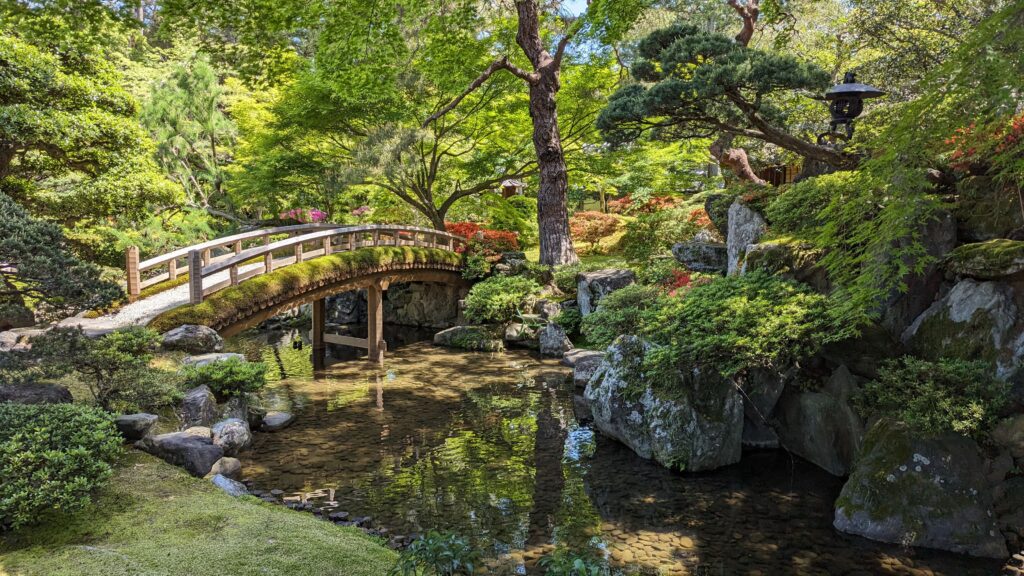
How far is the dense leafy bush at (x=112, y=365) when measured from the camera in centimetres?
695

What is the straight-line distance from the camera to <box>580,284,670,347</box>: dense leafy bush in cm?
1071

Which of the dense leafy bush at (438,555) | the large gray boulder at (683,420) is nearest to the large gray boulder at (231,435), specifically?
the dense leafy bush at (438,555)

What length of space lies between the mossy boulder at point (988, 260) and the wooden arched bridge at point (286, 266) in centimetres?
1236

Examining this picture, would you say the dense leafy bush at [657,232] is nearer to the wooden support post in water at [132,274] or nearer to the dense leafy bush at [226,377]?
the dense leafy bush at [226,377]

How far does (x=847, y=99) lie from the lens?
9.20 m

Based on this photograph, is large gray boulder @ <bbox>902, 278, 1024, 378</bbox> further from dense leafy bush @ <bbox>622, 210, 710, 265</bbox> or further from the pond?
dense leafy bush @ <bbox>622, 210, 710, 265</bbox>

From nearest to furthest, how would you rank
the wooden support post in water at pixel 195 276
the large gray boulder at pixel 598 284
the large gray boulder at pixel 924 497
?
the large gray boulder at pixel 924 497 < the wooden support post in water at pixel 195 276 < the large gray boulder at pixel 598 284

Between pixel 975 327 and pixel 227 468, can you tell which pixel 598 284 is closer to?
pixel 975 327

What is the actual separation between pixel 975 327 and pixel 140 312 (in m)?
14.1

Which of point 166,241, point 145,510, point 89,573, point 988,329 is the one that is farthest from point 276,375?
point 988,329

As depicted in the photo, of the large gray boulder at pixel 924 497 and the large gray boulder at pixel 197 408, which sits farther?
the large gray boulder at pixel 197 408

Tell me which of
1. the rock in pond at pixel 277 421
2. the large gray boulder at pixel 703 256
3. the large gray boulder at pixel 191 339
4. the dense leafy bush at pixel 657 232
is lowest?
the rock in pond at pixel 277 421

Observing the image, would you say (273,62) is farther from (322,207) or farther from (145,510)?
(322,207)

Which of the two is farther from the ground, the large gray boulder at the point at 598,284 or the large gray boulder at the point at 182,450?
the large gray boulder at the point at 598,284
